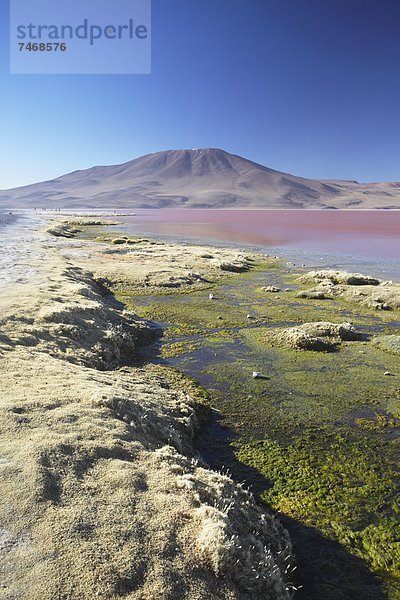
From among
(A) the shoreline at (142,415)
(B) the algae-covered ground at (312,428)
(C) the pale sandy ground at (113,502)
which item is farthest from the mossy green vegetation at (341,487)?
(C) the pale sandy ground at (113,502)

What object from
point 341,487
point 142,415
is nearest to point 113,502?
point 142,415

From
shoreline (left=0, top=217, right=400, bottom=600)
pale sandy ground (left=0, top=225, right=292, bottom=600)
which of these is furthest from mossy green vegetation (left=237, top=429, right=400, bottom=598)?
pale sandy ground (left=0, top=225, right=292, bottom=600)

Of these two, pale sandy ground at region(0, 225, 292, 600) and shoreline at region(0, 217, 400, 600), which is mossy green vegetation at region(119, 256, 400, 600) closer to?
shoreline at region(0, 217, 400, 600)

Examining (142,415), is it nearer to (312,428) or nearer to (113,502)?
(113,502)

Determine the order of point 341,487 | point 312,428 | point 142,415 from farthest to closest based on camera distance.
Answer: point 312,428 < point 142,415 < point 341,487

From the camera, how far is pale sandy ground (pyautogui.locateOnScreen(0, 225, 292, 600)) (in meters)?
5.90

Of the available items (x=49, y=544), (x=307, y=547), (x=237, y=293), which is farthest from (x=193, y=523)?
(x=237, y=293)

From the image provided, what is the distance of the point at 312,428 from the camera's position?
1279 cm

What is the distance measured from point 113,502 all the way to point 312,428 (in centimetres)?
755

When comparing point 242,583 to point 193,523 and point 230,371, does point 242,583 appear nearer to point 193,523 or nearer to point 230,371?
point 193,523

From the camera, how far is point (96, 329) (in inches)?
740

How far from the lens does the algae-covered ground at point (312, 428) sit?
8227 mm

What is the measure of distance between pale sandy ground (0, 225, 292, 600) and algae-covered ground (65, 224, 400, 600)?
0.99 m

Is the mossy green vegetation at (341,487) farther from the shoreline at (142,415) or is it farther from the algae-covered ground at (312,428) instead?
the shoreline at (142,415)
